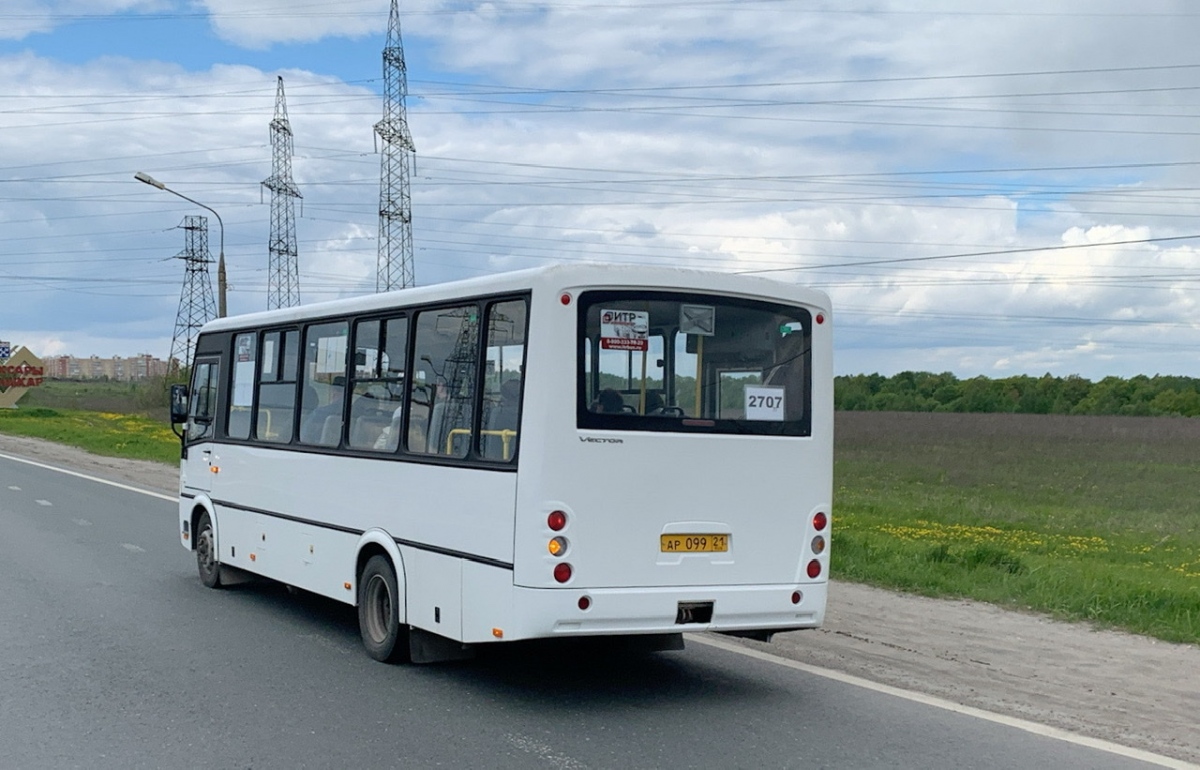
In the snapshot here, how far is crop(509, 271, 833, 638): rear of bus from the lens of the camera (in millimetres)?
7605

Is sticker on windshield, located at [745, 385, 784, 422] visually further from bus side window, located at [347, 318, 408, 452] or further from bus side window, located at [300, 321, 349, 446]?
bus side window, located at [300, 321, 349, 446]

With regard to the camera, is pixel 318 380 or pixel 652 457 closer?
pixel 652 457

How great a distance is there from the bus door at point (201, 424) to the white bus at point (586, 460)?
11.3 ft

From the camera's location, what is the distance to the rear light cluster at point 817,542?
8.45 meters

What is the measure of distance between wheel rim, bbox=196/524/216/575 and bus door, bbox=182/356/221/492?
16.7 inches

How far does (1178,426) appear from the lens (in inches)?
2418

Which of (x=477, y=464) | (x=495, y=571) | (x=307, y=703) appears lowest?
(x=307, y=703)

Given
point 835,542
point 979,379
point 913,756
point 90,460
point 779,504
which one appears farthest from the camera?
point 979,379

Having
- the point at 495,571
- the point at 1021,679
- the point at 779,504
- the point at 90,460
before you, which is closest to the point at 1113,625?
the point at 1021,679

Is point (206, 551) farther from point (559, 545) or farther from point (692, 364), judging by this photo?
point (692, 364)

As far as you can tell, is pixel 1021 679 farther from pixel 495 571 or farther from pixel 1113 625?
pixel 495 571

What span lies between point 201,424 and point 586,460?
6.61 m

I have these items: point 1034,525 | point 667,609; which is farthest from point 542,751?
point 1034,525

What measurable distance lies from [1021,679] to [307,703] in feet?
15.7
